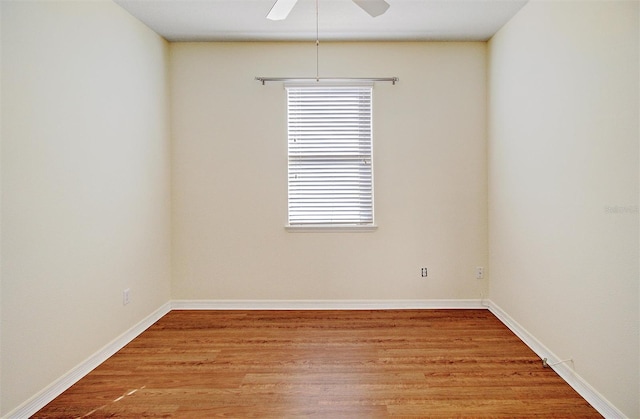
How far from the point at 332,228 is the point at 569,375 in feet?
7.18

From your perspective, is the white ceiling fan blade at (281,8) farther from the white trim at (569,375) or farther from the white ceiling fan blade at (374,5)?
the white trim at (569,375)

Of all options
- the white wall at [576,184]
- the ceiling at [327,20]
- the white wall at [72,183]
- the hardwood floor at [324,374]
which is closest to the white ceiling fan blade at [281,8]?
the ceiling at [327,20]

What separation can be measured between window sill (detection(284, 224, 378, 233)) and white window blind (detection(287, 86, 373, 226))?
0.04 metres

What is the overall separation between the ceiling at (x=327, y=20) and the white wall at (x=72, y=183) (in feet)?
1.05

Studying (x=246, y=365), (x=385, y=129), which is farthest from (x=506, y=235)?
(x=246, y=365)

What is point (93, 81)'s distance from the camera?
2684 mm

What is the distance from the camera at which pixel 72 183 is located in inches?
96.4

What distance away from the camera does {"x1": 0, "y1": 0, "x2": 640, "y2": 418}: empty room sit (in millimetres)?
2094

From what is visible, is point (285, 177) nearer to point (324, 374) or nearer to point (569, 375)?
point (324, 374)

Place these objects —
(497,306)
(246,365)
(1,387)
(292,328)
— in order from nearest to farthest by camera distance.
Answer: (1,387)
(246,365)
(292,328)
(497,306)

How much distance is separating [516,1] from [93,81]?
310cm

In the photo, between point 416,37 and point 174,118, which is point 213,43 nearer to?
point 174,118

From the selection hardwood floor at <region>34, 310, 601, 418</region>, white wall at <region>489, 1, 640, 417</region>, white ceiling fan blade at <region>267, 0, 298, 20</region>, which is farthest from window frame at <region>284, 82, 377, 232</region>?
white ceiling fan blade at <region>267, 0, 298, 20</region>

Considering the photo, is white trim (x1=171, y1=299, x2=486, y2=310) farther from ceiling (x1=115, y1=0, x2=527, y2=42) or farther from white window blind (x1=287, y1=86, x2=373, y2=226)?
ceiling (x1=115, y1=0, x2=527, y2=42)
